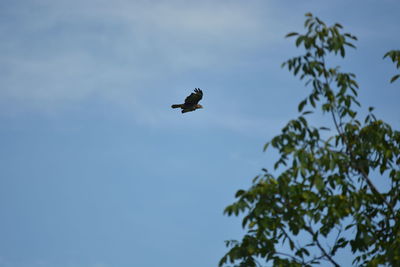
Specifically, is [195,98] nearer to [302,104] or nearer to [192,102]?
[192,102]

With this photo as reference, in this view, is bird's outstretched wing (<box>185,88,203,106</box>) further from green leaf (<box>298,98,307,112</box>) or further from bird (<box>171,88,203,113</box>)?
green leaf (<box>298,98,307,112</box>)

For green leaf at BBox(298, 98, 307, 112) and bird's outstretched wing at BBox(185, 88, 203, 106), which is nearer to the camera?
green leaf at BBox(298, 98, 307, 112)

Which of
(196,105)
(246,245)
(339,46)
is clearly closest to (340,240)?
(246,245)

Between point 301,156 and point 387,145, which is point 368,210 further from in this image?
point 301,156

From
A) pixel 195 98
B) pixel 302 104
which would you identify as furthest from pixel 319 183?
pixel 195 98

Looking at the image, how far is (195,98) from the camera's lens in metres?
22.8

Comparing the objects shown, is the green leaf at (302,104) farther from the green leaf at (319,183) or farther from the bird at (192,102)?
the bird at (192,102)

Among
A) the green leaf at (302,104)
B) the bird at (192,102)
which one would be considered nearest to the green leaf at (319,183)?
the green leaf at (302,104)

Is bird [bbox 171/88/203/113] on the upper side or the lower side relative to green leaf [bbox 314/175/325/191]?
upper

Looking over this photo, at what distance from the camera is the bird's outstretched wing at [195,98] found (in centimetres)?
2259

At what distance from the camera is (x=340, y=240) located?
Result: 11336mm

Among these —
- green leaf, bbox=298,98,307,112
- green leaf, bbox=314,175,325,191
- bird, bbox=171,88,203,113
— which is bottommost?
green leaf, bbox=314,175,325,191

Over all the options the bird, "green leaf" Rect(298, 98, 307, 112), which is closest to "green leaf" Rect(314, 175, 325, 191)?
"green leaf" Rect(298, 98, 307, 112)

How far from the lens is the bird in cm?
2266
